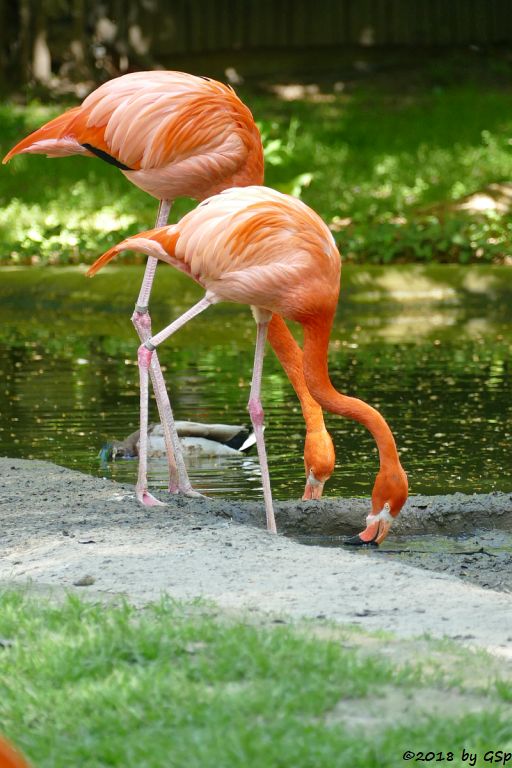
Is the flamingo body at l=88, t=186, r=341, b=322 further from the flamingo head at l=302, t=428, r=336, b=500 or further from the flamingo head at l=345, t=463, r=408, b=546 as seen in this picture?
the flamingo head at l=345, t=463, r=408, b=546

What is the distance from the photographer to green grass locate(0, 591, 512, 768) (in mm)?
2816

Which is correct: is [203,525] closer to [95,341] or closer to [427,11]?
[95,341]

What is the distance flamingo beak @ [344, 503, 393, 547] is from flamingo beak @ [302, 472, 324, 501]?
23.1 inches

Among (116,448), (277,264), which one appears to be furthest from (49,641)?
(116,448)

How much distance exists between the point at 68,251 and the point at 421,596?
995 cm

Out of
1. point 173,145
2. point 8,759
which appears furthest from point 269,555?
point 8,759

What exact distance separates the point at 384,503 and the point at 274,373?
4.53 meters

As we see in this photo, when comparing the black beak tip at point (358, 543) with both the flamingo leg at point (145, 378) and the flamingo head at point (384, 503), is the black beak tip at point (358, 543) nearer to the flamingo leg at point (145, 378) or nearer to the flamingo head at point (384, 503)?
the flamingo head at point (384, 503)

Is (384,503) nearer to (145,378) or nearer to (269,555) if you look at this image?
(269,555)

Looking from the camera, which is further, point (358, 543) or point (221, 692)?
point (358, 543)

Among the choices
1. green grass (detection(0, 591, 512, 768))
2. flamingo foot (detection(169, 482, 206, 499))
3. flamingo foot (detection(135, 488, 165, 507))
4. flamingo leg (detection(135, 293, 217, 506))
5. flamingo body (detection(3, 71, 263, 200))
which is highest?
A: flamingo body (detection(3, 71, 263, 200))

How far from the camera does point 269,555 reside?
458cm

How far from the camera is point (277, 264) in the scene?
5359 millimetres

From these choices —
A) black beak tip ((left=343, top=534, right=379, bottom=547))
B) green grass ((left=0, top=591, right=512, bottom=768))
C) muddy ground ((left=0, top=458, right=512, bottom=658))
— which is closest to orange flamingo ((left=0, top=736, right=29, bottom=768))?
green grass ((left=0, top=591, right=512, bottom=768))
